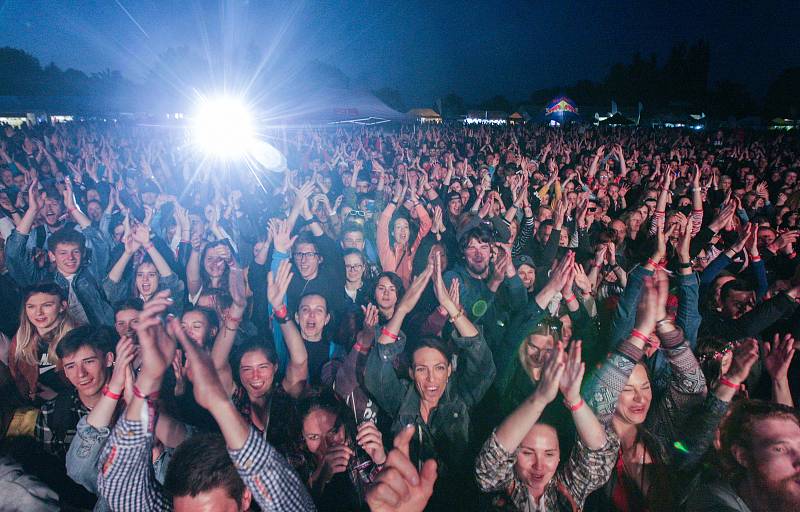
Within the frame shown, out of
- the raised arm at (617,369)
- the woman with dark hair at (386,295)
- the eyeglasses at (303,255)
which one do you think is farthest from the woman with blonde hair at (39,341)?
the raised arm at (617,369)

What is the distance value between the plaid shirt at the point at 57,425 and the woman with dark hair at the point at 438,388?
181cm

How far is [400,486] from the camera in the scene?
2.13 metres

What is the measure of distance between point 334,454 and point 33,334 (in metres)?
2.69

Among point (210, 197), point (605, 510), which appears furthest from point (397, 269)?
point (210, 197)

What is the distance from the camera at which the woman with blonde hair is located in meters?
3.11

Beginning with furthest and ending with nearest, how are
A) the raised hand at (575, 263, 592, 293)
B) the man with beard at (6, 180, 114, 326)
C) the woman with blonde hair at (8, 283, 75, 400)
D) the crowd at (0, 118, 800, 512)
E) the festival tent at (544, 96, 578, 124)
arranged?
the festival tent at (544, 96, 578, 124) → the man with beard at (6, 180, 114, 326) → the raised hand at (575, 263, 592, 293) → the woman with blonde hair at (8, 283, 75, 400) → the crowd at (0, 118, 800, 512)

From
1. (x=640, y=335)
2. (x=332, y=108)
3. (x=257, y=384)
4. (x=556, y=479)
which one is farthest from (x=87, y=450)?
(x=332, y=108)

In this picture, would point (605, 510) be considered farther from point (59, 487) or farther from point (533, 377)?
point (59, 487)

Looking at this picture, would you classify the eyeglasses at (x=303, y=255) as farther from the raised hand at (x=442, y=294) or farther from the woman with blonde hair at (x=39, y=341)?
the woman with blonde hair at (x=39, y=341)

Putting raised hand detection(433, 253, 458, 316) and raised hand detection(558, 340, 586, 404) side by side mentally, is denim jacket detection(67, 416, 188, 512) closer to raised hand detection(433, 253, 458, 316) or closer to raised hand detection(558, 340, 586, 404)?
raised hand detection(433, 253, 458, 316)

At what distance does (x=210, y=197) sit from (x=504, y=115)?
53.1m

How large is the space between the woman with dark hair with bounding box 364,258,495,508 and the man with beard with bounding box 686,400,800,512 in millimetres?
1221

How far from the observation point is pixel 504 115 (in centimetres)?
5528

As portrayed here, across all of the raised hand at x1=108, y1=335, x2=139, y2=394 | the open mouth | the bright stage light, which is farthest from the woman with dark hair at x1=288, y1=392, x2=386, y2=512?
the bright stage light
